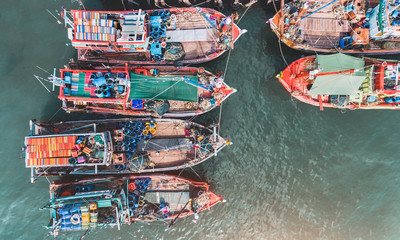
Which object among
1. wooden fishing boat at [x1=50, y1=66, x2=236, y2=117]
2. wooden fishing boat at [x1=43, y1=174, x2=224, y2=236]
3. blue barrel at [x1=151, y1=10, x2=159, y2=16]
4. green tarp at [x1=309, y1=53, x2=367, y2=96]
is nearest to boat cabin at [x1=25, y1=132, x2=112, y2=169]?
wooden fishing boat at [x1=43, y1=174, x2=224, y2=236]

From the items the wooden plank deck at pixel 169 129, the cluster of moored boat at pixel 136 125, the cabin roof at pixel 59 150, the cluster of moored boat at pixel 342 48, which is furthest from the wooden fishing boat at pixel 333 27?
the cabin roof at pixel 59 150

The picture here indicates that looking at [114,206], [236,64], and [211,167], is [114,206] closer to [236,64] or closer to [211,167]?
[211,167]

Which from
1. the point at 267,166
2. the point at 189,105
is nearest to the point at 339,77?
the point at 267,166

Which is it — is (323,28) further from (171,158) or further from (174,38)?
(171,158)

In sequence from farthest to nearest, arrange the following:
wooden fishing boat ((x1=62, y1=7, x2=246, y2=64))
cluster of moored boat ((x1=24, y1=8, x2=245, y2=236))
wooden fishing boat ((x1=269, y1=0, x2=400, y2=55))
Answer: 1. wooden fishing boat ((x1=269, y1=0, x2=400, y2=55))
2. wooden fishing boat ((x1=62, y1=7, x2=246, y2=64))
3. cluster of moored boat ((x1=24, y1=8, x2=245, y2=236))

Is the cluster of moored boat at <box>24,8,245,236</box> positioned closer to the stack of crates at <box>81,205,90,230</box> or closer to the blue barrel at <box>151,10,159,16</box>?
the stack of crates at <box>81,205,90,230</box>

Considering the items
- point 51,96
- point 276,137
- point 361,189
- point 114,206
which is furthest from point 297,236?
point 51,96
